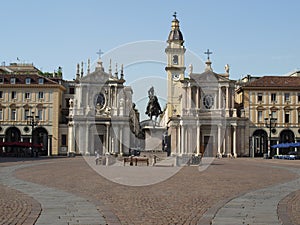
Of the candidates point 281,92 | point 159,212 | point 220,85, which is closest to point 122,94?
point 220,85

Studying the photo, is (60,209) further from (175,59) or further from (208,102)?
(175,59)

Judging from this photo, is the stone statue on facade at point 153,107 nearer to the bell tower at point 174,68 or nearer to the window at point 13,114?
the window at point 13,114

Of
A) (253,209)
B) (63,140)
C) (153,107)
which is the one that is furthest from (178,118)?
(253,209)

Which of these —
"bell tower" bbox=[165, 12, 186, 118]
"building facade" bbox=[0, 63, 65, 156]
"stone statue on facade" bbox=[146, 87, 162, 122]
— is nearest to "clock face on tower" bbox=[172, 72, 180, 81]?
"bell tower" bbox=[165, 12, 186, 118]

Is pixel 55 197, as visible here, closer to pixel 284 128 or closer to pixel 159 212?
pixel 159 212

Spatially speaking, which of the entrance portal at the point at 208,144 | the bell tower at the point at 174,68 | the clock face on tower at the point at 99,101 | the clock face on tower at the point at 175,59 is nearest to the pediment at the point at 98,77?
the clock face on tower at the point at 99,101

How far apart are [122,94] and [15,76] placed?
18284 millimetres

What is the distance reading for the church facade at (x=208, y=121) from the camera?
83.4 m

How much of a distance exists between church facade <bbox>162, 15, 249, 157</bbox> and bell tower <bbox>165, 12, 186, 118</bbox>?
12.2m

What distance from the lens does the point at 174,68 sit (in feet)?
334

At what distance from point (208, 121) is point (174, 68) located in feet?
67.8

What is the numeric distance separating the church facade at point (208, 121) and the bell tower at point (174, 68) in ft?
39.9

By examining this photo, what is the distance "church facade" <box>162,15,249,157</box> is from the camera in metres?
83.4

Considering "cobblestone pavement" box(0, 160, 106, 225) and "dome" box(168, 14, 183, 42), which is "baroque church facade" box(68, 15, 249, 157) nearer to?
"dome" box(168, 14, 183, 42)
